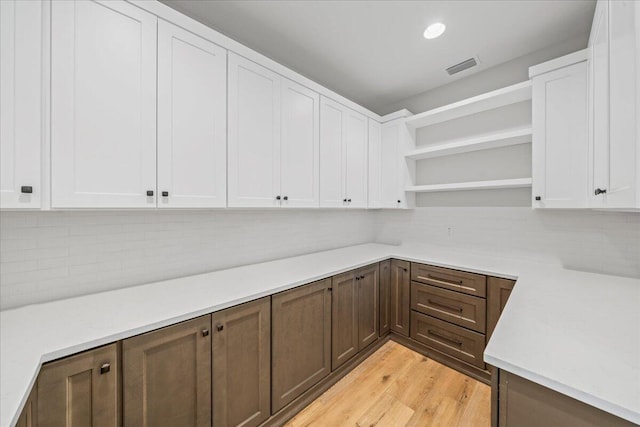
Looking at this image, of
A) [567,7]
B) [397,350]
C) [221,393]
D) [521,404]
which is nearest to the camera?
[521,404]

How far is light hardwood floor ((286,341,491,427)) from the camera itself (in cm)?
168

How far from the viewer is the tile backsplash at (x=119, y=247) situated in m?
1.26

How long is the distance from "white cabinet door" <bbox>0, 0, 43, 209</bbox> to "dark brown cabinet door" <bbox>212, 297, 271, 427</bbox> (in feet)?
3.17

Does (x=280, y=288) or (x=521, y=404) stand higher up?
(x=280, y=288)

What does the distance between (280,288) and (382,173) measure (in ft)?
6.60

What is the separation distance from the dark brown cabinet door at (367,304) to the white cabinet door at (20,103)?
2039 mm

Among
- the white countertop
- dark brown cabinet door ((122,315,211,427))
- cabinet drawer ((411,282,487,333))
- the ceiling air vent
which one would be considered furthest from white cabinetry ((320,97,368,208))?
dark brown cabinet door ((122,315,211,427))

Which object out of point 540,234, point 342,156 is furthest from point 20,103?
point 540,234

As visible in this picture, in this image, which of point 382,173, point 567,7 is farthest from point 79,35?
point 567,7

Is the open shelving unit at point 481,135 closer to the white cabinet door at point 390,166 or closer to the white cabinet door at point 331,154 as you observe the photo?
the white cabinet door at point 390,166

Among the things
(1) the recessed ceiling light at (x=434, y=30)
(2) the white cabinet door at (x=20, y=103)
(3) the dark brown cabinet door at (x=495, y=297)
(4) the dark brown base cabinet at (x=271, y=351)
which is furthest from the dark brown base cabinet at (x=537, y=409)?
(1) the recessed ceiling light at (x=434, y=30)

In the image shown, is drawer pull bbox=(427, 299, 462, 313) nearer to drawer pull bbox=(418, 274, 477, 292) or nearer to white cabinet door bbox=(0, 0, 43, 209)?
drawer pull bbox=(418, 274, 477, 292)

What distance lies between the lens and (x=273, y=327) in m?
1.55

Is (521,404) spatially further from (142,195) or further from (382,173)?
(382,173)
